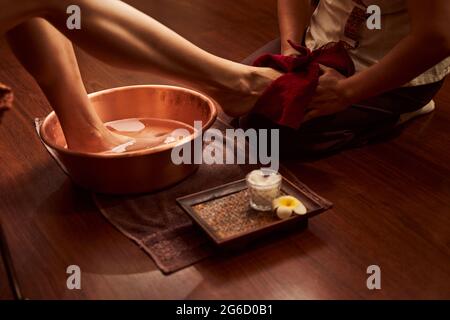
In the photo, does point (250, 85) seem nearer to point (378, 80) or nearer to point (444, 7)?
point (378, 80)

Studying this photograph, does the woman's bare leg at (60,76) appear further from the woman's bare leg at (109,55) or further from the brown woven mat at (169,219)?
the brown woven mat at (169,219)

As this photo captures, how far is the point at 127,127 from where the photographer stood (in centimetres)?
140

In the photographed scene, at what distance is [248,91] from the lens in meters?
1.28

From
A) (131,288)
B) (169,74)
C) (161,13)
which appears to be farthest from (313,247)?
(161,13)

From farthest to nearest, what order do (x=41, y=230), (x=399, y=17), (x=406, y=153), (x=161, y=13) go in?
(x=161, y=13)
(x=406, y=153)
(x=399, y=17)
(x=41, y=230)

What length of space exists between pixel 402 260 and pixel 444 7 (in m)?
0.49

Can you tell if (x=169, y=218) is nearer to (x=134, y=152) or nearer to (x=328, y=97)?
(x=134, y=152)

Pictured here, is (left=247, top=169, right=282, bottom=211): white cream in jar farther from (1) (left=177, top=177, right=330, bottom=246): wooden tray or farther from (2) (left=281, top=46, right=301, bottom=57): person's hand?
(2) (left=281, top=46, right=301, bottom=57): person's hand

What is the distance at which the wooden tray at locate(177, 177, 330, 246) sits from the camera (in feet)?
3.49

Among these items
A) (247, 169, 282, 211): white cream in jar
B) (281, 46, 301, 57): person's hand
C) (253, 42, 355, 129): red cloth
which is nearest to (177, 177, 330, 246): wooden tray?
(247, 169, 282, 211): white cream in jar

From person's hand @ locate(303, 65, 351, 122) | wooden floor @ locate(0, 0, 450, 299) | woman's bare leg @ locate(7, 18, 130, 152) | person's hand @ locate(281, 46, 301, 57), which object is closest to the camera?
wooden floor @ locate(0, 0, 450, 299)

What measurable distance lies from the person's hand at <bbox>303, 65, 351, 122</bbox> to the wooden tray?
0.65ft

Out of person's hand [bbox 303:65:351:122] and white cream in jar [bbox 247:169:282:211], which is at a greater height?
person's hand [bbox 303:65:351:122]

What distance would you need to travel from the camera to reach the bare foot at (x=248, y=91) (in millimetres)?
1271
